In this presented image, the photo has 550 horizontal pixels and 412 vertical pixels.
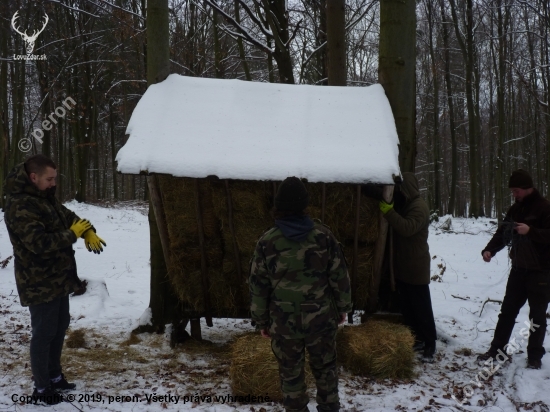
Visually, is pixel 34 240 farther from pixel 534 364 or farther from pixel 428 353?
pixel 534 364

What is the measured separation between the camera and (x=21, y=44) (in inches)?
631

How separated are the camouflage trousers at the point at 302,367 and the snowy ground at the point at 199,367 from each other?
53 centimetres

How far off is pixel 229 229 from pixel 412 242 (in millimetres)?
1983

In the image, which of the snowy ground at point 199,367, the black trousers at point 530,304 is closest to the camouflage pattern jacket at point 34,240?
the snowy ground at point 199,367

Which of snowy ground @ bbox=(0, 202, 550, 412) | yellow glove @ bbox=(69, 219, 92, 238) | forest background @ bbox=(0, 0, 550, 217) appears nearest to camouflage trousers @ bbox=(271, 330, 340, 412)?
snowy ground @ bbox=(0, 202, 550, 412)

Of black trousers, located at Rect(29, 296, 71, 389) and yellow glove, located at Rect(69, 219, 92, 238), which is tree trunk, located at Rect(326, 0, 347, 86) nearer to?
yellow glove, located at Rect(69, 219, 92, 238)

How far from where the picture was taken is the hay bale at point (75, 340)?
502cm

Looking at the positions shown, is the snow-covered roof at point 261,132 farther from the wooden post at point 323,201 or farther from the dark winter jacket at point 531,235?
the dark winter jacket at point 531,235

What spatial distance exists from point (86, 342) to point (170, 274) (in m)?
1.44

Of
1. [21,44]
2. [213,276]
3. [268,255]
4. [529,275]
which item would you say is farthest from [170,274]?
[21,44]

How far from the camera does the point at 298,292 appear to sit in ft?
10.3

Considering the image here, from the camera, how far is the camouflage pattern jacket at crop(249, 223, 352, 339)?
3117mm

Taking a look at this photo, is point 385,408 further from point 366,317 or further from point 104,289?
point 104,289

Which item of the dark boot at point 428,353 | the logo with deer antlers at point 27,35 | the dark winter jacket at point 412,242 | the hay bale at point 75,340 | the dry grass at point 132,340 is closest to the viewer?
the dark winter jacket at point 412,242
